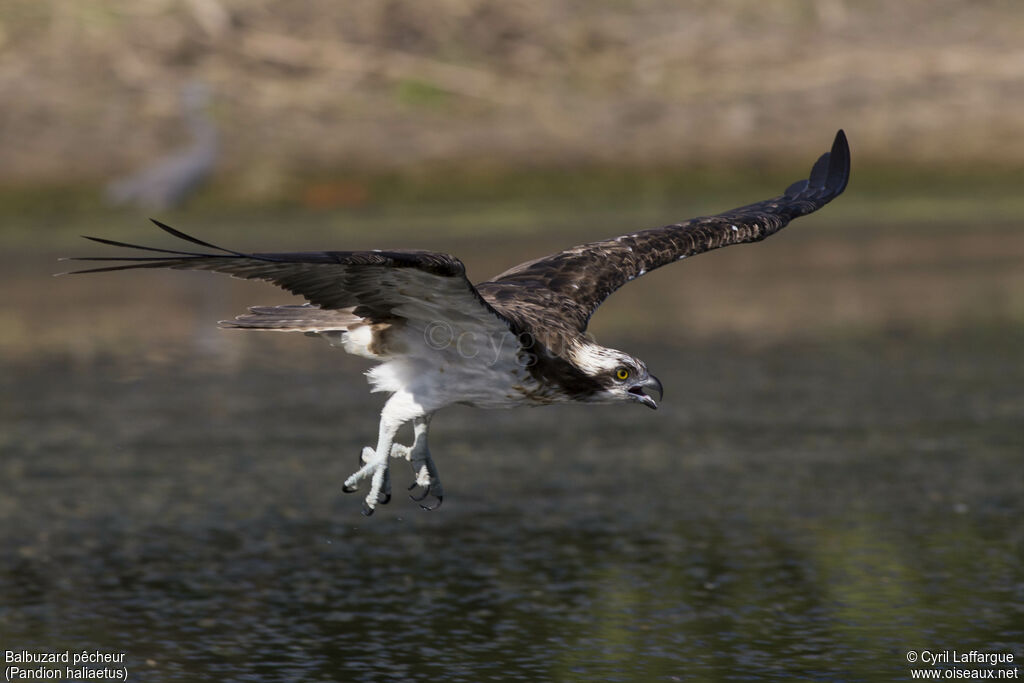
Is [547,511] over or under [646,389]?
under

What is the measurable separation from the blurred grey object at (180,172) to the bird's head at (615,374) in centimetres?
2024

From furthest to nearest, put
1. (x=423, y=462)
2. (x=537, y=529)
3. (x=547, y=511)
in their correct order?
1. (x=547, y=511)
2. (x=537, y=529)
3. (x=423, y=462)

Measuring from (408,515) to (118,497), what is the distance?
2.56 metres

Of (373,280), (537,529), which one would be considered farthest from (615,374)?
(537,529)

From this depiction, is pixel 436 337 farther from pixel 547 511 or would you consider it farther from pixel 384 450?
pixel 547 511

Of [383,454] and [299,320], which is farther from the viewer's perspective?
[299,320]

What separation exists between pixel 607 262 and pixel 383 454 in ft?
8.43

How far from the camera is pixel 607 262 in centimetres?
1275

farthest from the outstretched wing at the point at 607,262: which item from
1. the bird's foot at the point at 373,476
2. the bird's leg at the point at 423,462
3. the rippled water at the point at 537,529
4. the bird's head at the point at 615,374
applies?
the rippled water at the point at 537,529

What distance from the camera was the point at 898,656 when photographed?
1087cm

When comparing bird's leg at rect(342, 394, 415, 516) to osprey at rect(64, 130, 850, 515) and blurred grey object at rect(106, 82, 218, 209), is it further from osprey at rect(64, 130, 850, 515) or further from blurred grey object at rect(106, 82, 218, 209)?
blurred grey object at rect(106, 82, 218, 209)

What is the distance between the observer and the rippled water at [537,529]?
11.3 m

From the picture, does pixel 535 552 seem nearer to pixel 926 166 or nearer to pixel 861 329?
pixel 861 329

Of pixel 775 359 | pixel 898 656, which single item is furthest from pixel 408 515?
pixel 775 359
